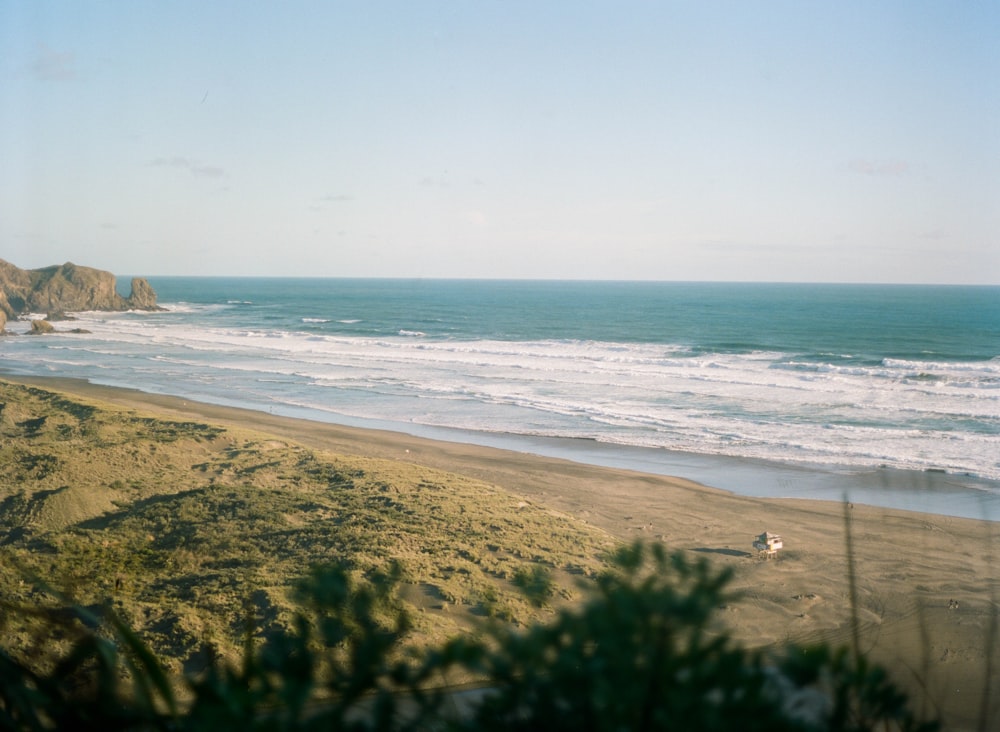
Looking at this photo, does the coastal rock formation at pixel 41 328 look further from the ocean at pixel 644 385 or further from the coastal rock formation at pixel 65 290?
the coastal rock formation at pixel 65 290

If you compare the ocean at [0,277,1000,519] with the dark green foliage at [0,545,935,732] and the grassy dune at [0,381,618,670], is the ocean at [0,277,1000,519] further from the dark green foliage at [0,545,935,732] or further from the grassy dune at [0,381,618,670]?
the grassy dune at [0,381,618,670]

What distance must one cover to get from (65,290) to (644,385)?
6268 centimetres

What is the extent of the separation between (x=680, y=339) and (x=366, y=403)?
1268 inches

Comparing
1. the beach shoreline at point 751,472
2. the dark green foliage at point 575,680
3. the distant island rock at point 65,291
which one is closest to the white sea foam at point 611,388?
the beach shoreline at point 751,472

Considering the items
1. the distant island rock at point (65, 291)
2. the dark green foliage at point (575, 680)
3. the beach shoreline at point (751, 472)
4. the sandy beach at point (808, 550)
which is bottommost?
the sandy beach at point (808, 550)

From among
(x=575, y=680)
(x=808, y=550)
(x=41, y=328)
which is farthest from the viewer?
(x=41, y=328)

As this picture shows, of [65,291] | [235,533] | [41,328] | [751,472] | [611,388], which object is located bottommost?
[751,472]

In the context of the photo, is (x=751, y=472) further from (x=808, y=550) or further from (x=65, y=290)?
(x=65, y=290)

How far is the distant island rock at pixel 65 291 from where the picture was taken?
234 feet

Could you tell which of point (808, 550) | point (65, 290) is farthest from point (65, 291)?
point (808, 550)

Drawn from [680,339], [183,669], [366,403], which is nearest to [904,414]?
[366,403]

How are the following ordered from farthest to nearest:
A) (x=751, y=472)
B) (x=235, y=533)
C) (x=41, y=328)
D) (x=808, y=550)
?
(x=41, y=328), (x=751, y=472), (x=808, y=550), (x=235, y=533)

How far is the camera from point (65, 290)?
75188 millimetres

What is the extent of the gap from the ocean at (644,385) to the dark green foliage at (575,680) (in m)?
1.50
